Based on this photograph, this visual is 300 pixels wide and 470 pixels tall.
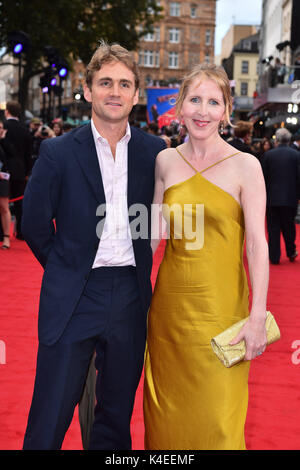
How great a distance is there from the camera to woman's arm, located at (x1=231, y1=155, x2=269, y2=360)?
296cm

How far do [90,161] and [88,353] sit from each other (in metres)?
0.78

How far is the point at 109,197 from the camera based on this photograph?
3.11 meters

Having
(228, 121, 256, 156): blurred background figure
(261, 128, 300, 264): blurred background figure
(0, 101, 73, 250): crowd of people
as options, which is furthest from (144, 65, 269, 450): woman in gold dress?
(0, 101, 73, 250): crowd of people

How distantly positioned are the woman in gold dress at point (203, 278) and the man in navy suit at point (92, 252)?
0.39 feet

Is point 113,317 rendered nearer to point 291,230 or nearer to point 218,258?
point 218,258

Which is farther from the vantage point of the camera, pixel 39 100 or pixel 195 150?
pixel 39 100

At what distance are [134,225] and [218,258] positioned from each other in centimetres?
37

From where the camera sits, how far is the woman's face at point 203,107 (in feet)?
10.3

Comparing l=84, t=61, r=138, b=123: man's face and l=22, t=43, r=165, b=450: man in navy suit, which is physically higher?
l=84, t=61, r=138, b=123: man's face

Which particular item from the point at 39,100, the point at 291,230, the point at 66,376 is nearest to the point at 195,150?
→ the point at 66,376

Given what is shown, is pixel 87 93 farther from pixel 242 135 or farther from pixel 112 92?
pixel 242 135

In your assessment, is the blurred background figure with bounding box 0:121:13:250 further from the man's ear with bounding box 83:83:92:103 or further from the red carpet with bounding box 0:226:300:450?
the man's ear with bounding box 83:83:92:103

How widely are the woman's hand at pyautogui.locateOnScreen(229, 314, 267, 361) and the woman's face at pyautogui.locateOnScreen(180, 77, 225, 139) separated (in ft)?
2.59

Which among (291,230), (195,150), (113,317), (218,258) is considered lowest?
(291,230)
